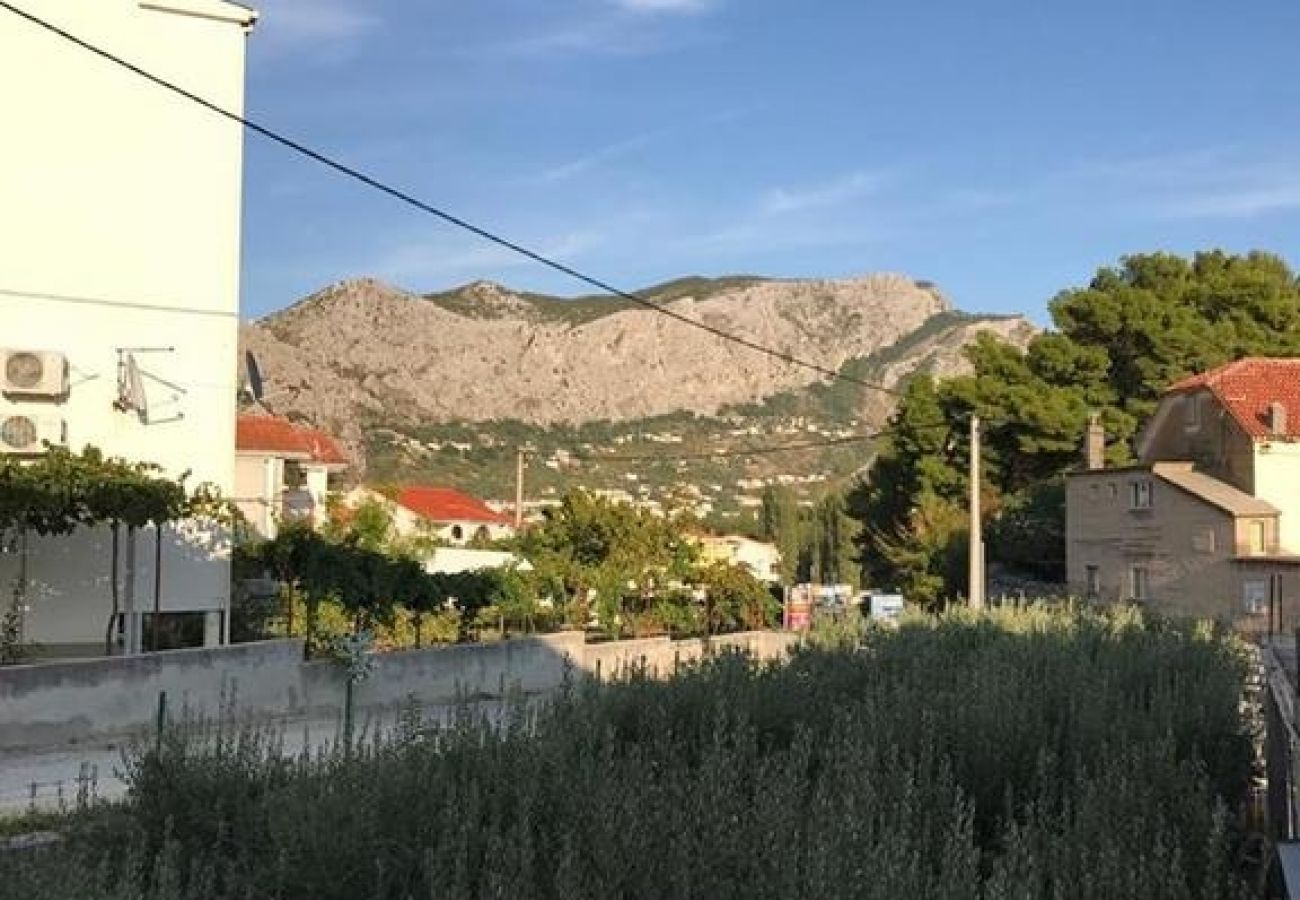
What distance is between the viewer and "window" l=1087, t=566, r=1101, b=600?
130 feet

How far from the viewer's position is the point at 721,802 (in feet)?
13.8

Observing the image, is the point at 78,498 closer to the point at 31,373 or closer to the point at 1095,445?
the point at 31,373

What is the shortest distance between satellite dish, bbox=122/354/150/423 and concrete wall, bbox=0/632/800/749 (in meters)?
4.47

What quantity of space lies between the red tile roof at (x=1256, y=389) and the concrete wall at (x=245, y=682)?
24.6m

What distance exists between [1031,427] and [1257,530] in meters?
11.6

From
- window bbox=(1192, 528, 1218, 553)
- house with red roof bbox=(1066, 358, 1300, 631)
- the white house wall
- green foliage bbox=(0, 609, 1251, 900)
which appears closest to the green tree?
house with red roof bbox=(1066, 358, 1300, 631)

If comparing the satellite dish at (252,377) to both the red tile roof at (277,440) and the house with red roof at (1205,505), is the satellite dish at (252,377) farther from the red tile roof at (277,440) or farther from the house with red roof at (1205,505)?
the house with red roof at (1205,505)

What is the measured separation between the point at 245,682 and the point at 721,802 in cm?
1138

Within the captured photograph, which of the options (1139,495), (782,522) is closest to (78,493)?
(1139,495)

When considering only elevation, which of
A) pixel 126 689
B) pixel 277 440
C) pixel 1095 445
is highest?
pixel 1095 445

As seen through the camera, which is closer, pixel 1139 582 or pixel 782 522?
pixel 1139 582

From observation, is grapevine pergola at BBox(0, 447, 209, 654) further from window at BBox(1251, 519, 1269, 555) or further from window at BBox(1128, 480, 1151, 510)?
window at BBox(1128, 480, 1151, 510)

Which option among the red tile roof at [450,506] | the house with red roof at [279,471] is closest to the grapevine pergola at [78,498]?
the house with red roof at [279,471]

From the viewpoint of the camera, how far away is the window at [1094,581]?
3972cm
